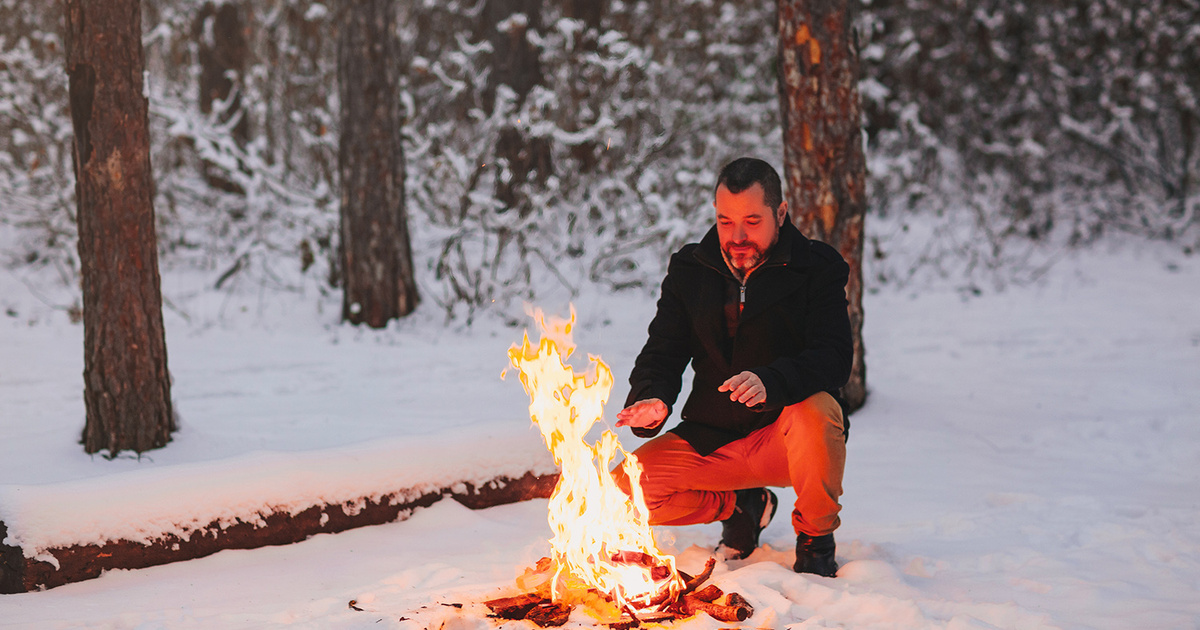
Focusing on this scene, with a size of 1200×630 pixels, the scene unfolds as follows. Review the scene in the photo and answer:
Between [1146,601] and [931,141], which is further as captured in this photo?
[931,141]

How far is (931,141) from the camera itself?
42.1 feet

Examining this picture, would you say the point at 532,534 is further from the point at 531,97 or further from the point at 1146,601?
the point at 531,97

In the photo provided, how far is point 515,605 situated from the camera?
2857mm

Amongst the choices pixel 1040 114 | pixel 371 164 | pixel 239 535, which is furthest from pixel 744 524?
pixel 1040 114

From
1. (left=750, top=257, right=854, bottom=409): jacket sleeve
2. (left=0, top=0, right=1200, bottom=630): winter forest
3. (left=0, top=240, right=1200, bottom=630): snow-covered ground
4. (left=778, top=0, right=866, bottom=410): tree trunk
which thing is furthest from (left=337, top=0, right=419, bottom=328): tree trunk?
(left=750, top=257, right=854, bottom=409): jacket sleeve

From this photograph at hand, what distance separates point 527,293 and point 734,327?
251 inches

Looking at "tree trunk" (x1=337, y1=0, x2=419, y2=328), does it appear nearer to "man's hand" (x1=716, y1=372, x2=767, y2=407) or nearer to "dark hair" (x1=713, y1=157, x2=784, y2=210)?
"dark hair" (x1=713, y1=157, x2=784, y2=210)

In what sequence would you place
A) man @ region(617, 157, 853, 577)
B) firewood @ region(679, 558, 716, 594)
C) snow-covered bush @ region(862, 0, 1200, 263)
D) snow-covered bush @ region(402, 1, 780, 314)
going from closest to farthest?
firewood @ region(679, 558, 716, 594)
man @ region(617, 157, 853, 577)
snow-covered bush @ region(402, 1, 780, 314)
snow-covered bush @ region(862, 0, 1200, 263)

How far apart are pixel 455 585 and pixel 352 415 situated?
2705 mm

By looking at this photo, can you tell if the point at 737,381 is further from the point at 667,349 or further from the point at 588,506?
the point at 588,506

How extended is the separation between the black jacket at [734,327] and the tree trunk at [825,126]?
2235 millimetres

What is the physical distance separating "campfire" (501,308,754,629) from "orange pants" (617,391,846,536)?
0.21 meters

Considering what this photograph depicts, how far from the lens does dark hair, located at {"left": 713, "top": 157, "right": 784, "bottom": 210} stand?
3090 millimetres

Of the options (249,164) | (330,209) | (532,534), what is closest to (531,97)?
(330,209)
